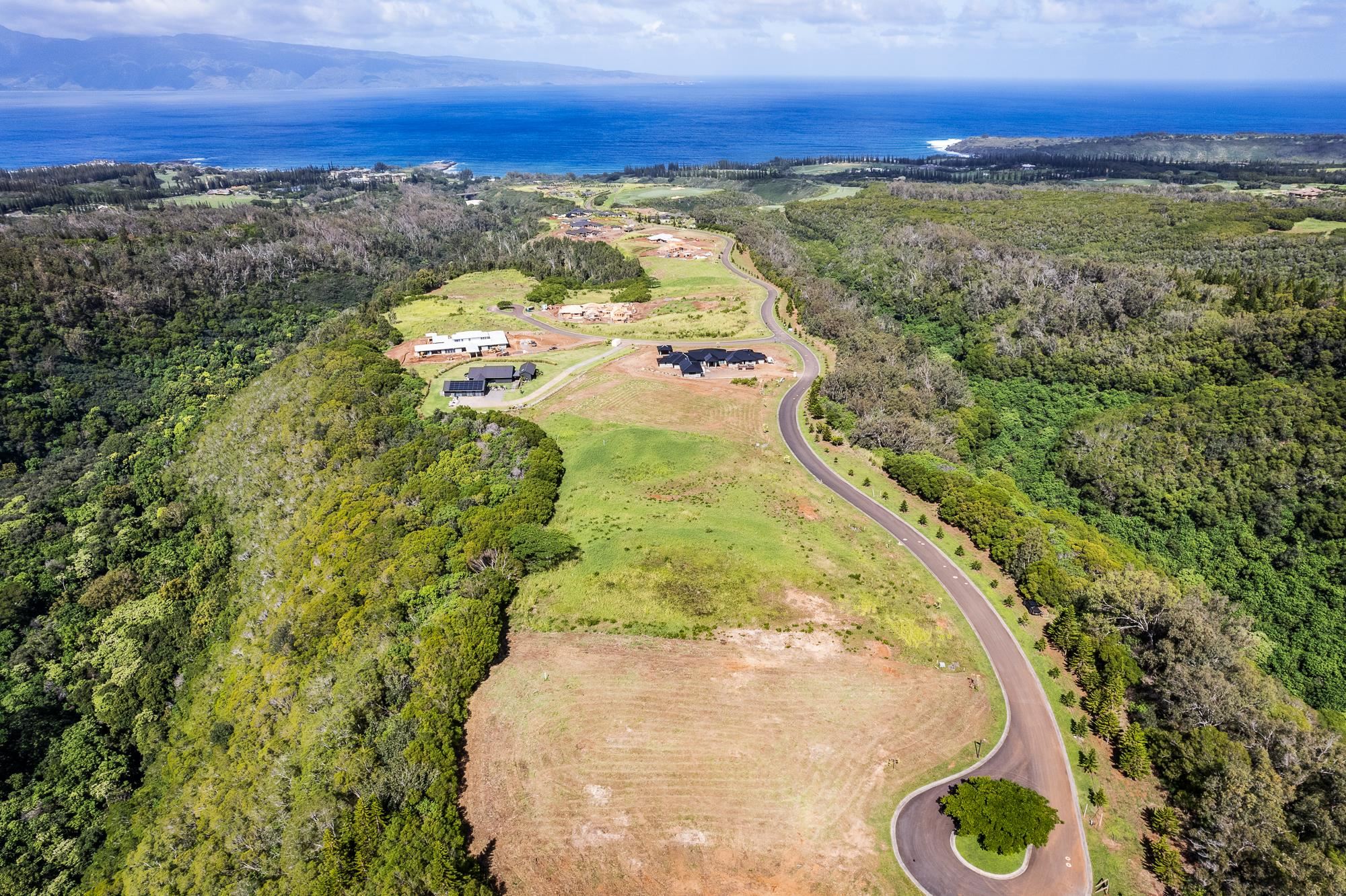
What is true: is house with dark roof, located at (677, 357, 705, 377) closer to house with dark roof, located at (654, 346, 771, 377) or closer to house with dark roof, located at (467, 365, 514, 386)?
house with dark roof, located at (654, 346, 771, 377)

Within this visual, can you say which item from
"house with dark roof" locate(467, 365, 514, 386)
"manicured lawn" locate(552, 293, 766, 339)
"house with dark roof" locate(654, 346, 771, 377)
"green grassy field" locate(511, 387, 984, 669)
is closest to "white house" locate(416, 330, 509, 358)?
"house with dark roof" locate(467, 365, 514, 386)

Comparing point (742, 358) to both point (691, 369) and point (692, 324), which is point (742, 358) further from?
point (692, 324)

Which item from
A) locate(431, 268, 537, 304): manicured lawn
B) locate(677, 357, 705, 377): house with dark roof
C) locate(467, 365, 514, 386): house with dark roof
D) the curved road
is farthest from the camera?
locate(431, 268, 537, 304): manicured lawn

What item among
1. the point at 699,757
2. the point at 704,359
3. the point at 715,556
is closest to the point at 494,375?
the point at 704,359

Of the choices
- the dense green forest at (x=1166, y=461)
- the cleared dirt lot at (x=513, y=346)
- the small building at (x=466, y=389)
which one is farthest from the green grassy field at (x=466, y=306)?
the dense green forest at (x=1166, y=461)

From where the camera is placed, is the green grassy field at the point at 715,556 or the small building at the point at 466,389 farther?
the small building at the point at 466,389

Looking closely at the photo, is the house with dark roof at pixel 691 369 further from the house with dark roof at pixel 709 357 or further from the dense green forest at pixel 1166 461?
the dense green forest at pixel 1166 461

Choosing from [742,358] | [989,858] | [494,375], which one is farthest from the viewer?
[742,358]
